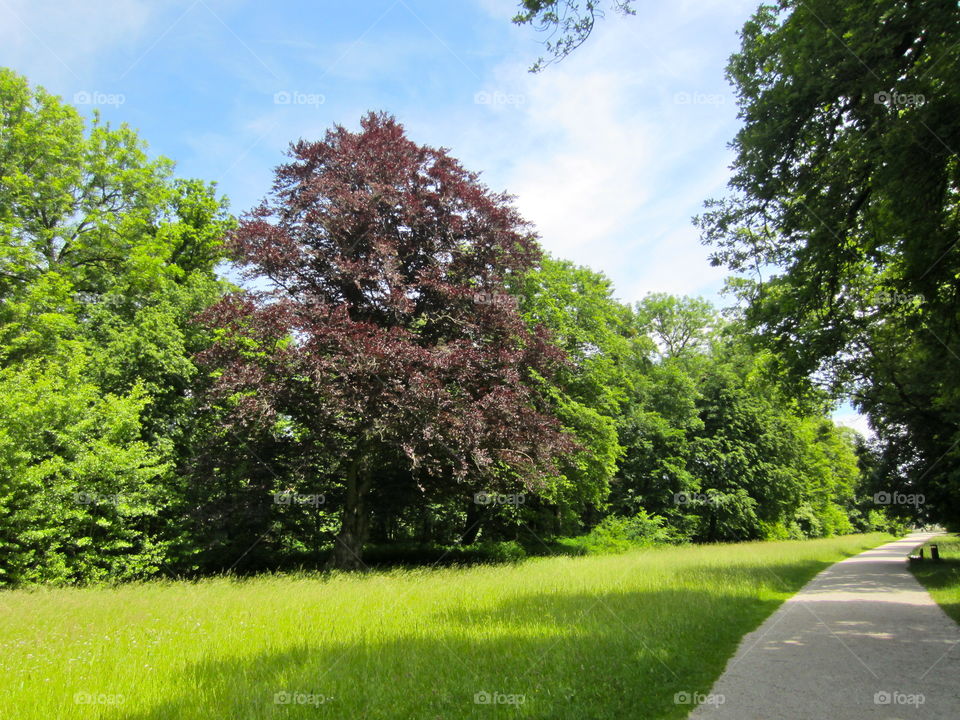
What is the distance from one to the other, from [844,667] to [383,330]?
1208 centimetres

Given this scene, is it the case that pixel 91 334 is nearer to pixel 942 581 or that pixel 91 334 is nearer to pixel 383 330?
pixel 383 330

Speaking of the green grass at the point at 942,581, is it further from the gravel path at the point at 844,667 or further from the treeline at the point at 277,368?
the treeline at the point at 277,368

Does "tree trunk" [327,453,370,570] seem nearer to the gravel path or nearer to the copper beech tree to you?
the copper beech tree

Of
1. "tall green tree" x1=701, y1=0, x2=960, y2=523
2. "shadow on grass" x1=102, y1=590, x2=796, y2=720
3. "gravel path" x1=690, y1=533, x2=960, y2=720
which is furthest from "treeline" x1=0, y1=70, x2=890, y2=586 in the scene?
"shadow on grass" x1=102, y1=590, x2=796, y2=720

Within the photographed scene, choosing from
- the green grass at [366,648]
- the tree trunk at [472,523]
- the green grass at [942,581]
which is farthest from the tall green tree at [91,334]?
the green grass at [942,581]

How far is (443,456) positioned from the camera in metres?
15.5

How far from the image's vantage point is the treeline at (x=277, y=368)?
14.1 meters

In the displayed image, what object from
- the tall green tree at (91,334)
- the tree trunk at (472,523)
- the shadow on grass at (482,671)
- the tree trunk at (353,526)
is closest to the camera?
the shadow on grass at (482,671)

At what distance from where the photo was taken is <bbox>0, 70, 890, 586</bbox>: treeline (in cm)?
1408

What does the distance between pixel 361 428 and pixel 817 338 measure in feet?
34.8

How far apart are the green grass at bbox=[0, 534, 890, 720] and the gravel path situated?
0.42 m

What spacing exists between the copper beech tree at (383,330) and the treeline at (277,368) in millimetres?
76

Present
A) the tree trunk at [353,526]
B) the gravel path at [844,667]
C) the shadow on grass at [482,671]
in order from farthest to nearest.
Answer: the tree trunk at [353,526] < the gravel path at [844,667] < the shadow on grass at [482,671]

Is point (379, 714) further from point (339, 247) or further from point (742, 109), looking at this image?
point (339, 247)
